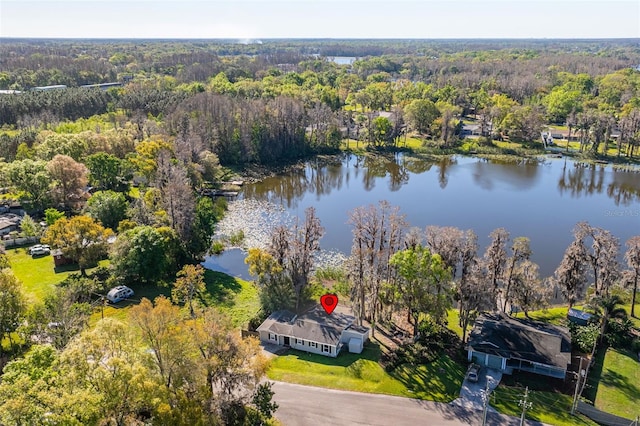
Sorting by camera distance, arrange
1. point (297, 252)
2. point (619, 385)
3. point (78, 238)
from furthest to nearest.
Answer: point (78, 238) → point (297, 252) → point (619, 385)

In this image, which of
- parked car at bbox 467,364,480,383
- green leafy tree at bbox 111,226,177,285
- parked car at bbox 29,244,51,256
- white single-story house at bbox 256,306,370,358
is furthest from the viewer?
parked car at bbox 29,244,51,256

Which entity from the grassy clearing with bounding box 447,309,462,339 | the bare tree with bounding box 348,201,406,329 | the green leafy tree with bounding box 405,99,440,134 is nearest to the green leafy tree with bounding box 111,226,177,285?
the bare tree with bounding box 348,201,406,329

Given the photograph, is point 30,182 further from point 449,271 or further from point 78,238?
point 449,271

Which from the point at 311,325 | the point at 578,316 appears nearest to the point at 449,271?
the point at 311,325

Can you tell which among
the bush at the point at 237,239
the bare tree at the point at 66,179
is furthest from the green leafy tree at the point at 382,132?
the bare tree at the point at 66,179

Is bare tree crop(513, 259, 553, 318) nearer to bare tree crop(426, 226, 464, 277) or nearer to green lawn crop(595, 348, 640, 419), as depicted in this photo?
bare tree crop(426, 226, 464, 277)
